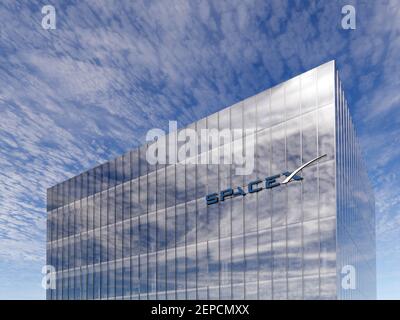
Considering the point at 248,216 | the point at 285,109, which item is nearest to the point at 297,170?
the point at 285,109

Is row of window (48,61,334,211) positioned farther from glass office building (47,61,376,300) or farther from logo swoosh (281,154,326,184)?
logo swoosh (281,154,326,184)

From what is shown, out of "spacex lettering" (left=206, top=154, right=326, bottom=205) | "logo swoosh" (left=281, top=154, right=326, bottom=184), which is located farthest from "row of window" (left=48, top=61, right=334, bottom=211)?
"spacex lettering" (left=206, top=154, right=326, bottom=205)

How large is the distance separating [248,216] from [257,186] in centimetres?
189

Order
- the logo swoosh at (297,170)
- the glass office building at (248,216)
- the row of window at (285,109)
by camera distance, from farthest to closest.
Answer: the row of window at (285,109) → the logo swoosh at (297,170) → the glass office building at (248,216)

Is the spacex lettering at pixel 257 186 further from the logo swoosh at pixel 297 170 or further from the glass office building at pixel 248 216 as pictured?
the glass office building at pixel 248 216

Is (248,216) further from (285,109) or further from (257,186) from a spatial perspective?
(285,109)

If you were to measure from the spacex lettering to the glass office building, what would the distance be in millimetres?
149

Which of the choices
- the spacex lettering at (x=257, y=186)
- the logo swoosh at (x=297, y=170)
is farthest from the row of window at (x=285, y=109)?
the spacex lettering at (x=257, y=186)

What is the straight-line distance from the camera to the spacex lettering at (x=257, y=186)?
75.5 feet

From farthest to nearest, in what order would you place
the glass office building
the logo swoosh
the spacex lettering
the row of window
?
the spacex lettering
the row of window
the logo swoosh
the glass office building

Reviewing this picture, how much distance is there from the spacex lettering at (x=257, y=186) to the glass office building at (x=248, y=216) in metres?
0.15

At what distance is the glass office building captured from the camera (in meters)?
22.1
